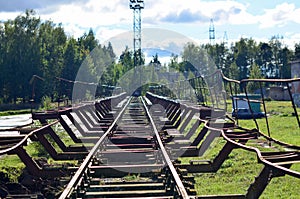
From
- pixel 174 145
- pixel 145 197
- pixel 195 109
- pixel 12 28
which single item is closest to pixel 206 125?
pixel 174 145

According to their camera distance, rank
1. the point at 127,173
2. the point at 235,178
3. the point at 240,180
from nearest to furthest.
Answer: the point at 127,173 → the point at 240,180 → the point at 235,178

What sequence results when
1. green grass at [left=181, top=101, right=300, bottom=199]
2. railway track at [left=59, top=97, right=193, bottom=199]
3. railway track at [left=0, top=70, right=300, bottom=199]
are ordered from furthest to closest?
1. green grass at [left=181, top=101, right=300, bottom=199]
2. railway track at [left=59, top=97, right=193, bottom=199]
3. railway track at [left=0, top=70, right=300, bottom=199]

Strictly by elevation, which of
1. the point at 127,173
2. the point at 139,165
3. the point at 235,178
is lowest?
the point at 235,178

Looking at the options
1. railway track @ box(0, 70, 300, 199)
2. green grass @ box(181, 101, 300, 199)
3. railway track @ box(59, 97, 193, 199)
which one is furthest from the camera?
green grass @ box(181, 101, 300, 199)

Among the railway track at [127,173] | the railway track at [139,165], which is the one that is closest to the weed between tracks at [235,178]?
the railway track at [127,173]

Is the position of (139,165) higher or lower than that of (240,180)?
higher

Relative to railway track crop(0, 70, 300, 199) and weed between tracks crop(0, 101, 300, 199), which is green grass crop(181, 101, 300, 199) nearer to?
weed between tracks crop(0, 101, 300, 199)

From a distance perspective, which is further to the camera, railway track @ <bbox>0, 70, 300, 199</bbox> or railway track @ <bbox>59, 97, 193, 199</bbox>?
railway track @ <bbox>59, 97, 193, 199</bbox>

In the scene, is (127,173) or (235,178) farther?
(235,178)

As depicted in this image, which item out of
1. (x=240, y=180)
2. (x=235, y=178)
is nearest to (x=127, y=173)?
(x=240, y=180)

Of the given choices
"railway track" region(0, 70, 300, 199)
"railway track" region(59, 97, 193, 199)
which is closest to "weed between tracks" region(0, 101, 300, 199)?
"railway track" region(59, 97, 193, 199)

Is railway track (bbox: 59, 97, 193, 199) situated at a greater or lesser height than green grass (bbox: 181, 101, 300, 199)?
greater

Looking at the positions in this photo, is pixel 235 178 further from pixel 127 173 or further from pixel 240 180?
pixel 127 173

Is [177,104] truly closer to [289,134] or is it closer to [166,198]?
[289,134]
